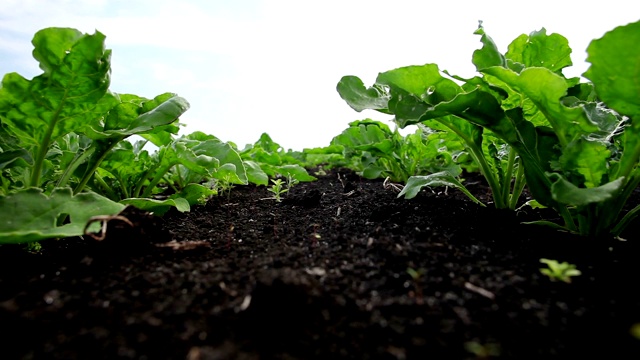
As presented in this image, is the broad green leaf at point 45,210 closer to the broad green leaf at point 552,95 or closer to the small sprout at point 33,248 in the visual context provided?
the small sprout at point 33,248

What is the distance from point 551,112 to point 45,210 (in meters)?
2.04

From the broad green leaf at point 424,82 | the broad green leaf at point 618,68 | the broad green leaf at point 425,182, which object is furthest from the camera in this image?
the broad green leaf at point 425,182

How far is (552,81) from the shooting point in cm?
140

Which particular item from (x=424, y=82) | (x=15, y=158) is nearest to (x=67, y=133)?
(x=15, y=158)

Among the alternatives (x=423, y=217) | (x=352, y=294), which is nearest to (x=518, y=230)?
(x=423, y=217)

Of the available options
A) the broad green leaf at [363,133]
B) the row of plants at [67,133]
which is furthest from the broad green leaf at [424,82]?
the broad green leaf at [363,133]

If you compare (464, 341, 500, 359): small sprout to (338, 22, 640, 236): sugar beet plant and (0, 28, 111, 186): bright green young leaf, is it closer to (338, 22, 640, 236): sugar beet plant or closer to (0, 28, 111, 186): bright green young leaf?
(338, 22, 640, 236): sugar beet plant

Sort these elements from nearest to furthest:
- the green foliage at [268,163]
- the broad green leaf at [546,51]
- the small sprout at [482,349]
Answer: the small sprout at [482,349] < the broad green leaf at [546,51] < the green foliage at [268,163]

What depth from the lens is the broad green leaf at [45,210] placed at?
1371mm

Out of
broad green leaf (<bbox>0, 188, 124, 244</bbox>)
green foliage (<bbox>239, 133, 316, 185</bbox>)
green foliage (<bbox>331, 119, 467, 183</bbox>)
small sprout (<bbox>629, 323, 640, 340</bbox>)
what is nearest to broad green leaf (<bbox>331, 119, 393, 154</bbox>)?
green foliage (<bbox>331, 119, 467, 183</bbox>)

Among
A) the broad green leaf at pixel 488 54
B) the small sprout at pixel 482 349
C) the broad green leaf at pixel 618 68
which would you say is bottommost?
the small sprout at pixel 482 349

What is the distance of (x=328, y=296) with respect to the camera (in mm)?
1104

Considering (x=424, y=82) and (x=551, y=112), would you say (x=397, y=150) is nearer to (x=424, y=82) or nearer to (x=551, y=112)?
(x=424, y=82)

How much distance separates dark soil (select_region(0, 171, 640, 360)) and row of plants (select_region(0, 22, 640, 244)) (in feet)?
0.61
